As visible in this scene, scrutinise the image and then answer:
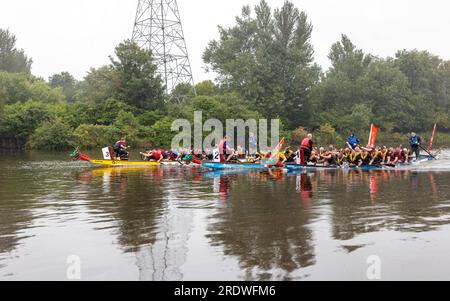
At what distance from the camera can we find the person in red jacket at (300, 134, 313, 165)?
25.9 meters

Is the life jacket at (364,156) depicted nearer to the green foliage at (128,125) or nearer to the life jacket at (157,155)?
the life jacket at (157,155)

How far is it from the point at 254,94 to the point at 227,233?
62606 millimetres

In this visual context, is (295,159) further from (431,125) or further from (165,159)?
(431,125)

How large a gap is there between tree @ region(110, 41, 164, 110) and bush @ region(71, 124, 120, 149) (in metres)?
7.00

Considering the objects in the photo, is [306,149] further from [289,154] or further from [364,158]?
[364,158]

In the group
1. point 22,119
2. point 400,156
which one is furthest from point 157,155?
point 22,119

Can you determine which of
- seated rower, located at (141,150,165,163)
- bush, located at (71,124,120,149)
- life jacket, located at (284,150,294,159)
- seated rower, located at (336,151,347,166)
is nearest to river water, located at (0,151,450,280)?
seated rower, located at (336,151,347,166)

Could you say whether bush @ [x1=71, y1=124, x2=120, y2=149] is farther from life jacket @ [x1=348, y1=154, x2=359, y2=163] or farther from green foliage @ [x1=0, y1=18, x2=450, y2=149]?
life jacket @ [x1=348, y1=154, x2=359, y2=163]

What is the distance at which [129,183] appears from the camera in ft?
67.5

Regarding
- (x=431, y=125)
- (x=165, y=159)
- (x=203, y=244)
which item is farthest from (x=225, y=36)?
(x=203, y=244)

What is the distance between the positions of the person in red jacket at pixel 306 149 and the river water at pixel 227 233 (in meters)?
7.39

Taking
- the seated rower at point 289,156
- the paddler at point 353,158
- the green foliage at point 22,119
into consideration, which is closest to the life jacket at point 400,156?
the paddler at point 353,158

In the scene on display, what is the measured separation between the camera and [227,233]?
10195 mm

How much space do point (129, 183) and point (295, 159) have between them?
11.6m
